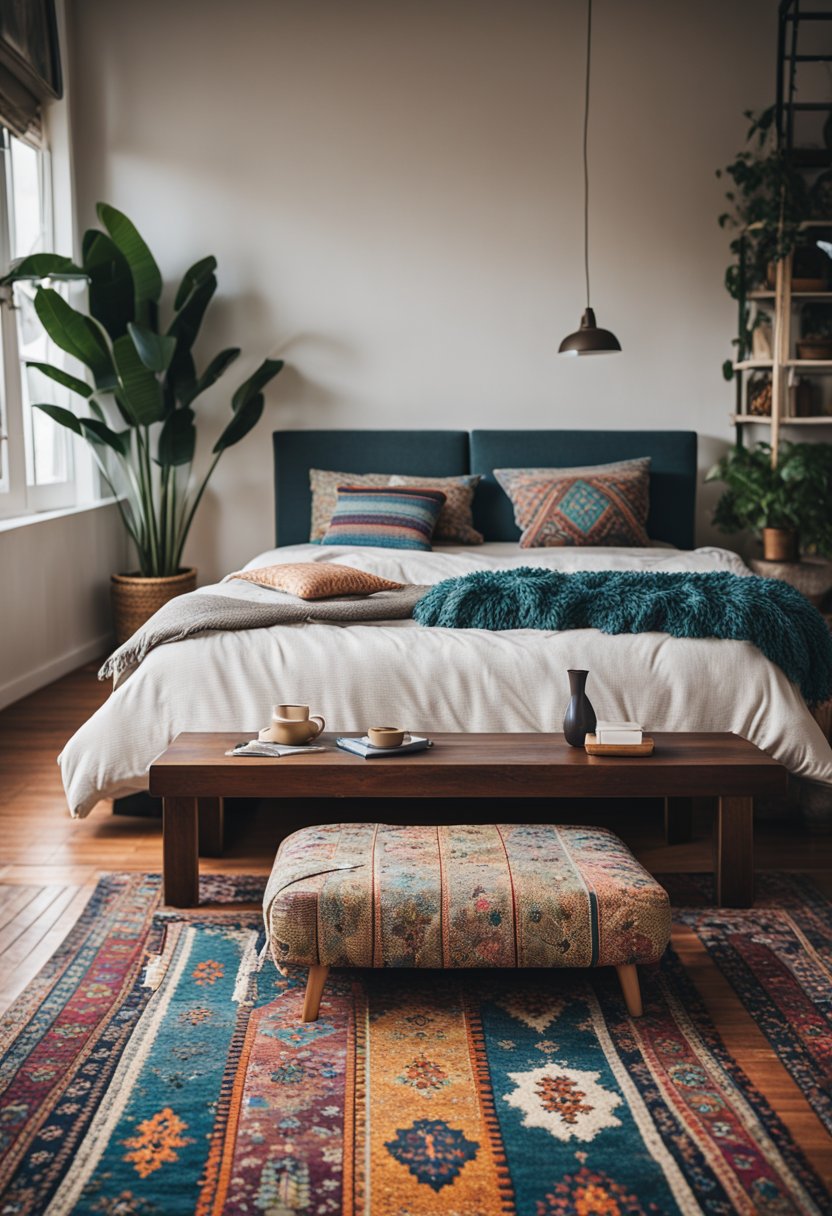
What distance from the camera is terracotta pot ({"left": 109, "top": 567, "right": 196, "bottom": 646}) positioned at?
5.45m

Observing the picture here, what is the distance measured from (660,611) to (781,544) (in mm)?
2244

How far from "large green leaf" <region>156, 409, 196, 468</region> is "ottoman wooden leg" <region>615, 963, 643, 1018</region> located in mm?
3817

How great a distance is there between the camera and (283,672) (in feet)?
10.2

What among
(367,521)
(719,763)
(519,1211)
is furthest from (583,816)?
(367,521)

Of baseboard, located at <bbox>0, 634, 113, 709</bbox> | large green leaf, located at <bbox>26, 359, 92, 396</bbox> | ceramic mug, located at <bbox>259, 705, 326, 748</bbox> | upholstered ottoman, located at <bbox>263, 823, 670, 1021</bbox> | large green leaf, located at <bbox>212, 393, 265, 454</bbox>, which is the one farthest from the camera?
large green leaf, located at <bbox>212, 393, 265, 454</bbox>

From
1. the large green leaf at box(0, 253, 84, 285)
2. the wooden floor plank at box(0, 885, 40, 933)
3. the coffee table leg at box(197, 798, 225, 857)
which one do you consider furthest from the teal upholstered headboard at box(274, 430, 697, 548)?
the wooden floor plank at box(0, 885, 40, 933)

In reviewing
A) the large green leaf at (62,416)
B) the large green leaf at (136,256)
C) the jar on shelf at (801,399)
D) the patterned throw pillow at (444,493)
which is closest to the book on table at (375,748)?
the patterned throw pillow at (444,493)

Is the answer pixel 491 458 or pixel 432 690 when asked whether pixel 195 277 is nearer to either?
pixel 491 458

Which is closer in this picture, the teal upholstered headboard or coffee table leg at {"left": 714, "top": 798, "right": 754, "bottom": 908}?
coffee table leg at {"left": 714, "top": 798, "right": 754, "bottom": 908}

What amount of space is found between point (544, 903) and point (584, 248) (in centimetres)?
423

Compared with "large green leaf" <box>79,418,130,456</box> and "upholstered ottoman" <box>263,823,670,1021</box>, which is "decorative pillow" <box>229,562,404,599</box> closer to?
"upholstered ottoman" <box>263,823,670,1021</box>

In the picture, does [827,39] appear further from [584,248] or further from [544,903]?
[544,903]

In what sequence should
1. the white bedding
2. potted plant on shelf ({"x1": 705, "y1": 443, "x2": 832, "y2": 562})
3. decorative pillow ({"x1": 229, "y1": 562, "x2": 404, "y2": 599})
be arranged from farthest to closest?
potted plant on shelf ({"x1": 705, "y1": 443, "x2": 832, "y2": 562}) < decorative pillow ({"x1": 229, "y1": 562, "x2": 404, "y2": 599}) < the white bedding

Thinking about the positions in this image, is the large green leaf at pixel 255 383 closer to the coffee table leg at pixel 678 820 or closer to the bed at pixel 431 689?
the bed at pixel 431 689
